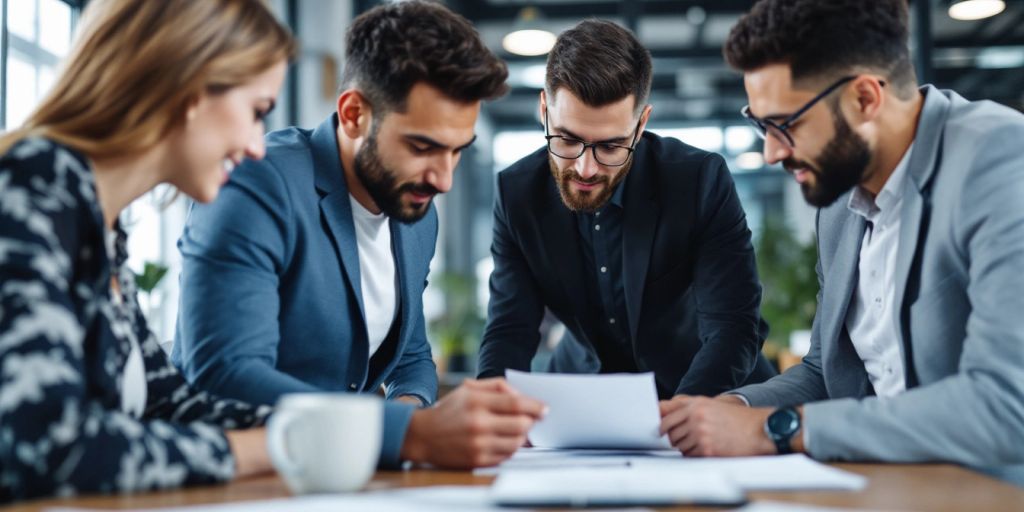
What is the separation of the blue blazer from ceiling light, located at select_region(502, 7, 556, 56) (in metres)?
4.87

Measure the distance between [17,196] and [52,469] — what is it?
0.30m

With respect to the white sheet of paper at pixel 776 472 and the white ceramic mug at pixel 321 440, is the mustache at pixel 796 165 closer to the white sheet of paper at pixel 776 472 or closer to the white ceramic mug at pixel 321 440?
the white sheet of paper at pixel 776 472

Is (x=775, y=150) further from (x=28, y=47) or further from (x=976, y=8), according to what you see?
(x=976, y=8)

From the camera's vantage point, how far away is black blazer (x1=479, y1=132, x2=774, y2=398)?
223 cm

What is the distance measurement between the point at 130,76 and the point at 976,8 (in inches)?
234

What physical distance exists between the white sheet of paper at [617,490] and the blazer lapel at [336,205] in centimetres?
76

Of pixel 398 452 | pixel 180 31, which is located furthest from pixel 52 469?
pixel 180 31

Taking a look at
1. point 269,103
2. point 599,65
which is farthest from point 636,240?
point 269,103

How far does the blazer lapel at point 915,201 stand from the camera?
146 cm

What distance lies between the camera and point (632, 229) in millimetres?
2289

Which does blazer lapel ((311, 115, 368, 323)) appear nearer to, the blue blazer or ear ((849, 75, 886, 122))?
the blue blazer

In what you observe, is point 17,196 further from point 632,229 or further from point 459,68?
point 632,229

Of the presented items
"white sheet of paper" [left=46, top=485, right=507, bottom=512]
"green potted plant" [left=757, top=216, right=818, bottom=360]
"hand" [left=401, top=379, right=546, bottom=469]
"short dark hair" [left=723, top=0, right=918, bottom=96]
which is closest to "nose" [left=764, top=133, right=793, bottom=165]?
"short dark hair" [left=723, top=0, right=918, bottom=96]

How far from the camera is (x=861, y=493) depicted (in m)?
0.99
